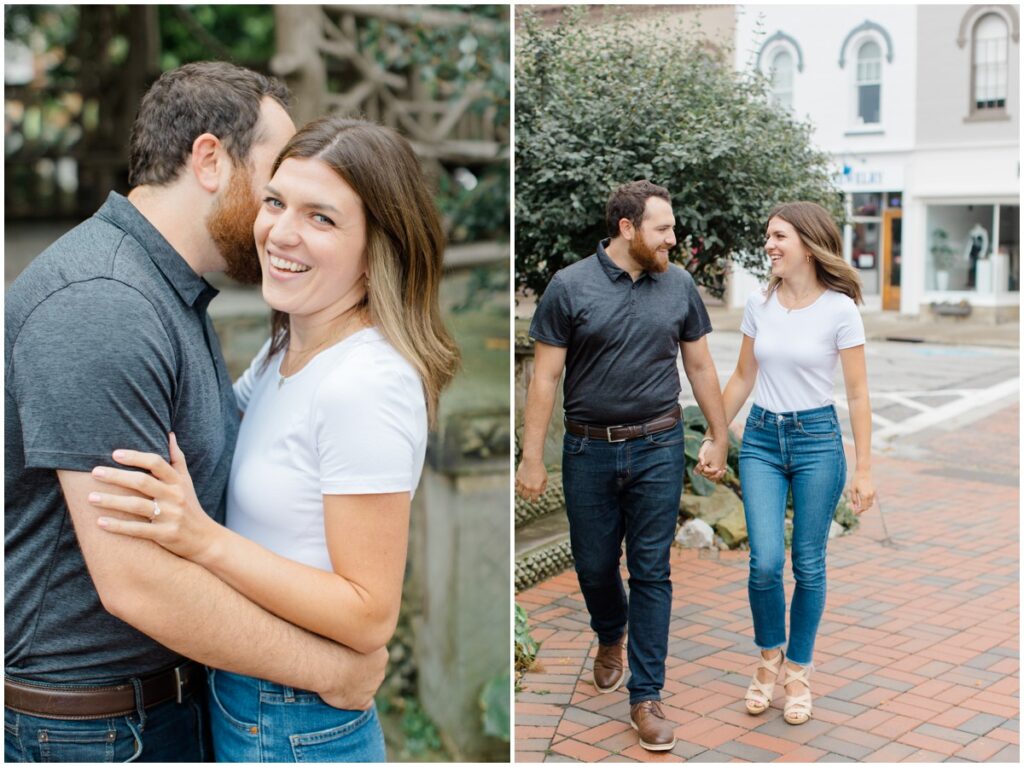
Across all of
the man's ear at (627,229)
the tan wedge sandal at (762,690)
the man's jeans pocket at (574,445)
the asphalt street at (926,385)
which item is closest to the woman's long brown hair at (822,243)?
the man's ear at (627,229)

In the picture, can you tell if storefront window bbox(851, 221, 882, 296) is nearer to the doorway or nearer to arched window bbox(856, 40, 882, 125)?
the doorway

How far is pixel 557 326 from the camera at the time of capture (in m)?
3.57

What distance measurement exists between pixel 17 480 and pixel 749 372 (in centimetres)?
240

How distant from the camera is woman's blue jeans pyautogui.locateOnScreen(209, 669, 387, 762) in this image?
6.72 feet

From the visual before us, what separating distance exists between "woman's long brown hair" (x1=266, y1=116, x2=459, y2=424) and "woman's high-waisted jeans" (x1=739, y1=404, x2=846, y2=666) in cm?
173

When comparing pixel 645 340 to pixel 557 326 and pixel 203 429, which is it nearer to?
pixel 557 326

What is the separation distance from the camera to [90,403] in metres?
1.74

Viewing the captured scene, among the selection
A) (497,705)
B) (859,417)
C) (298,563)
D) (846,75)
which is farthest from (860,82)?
(298,563)

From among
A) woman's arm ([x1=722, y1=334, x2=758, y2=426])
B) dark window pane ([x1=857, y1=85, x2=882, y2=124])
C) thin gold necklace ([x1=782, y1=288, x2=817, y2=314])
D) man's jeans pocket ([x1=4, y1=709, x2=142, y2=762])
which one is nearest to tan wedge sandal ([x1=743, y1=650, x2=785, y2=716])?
woman's arm ([x1=722, y1=334, x2=758, y2=426])

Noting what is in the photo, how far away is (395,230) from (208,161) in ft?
1.29

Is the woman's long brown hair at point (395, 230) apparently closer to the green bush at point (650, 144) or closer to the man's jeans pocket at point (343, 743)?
the man's jeans pocket at point (343, 743)

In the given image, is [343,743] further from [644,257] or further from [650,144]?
[650,144]

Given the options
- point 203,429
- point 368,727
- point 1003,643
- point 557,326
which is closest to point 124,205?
point 203,429

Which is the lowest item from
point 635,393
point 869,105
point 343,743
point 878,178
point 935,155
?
point 343,743
